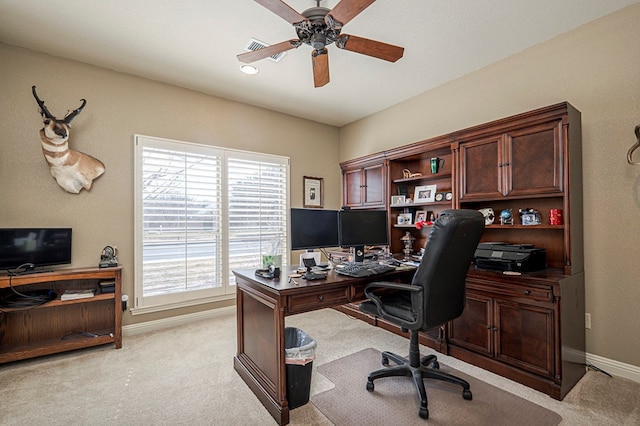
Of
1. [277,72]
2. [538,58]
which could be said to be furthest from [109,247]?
[538,58]

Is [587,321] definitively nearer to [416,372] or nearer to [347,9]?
[416,372]

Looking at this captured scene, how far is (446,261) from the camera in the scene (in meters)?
1.90

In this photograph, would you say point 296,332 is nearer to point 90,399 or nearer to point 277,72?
point 90,399

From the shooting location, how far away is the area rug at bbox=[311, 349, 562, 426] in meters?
1.85

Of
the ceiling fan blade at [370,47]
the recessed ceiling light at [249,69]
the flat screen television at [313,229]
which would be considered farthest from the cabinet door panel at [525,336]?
the recessed ceiling light at [249,69]

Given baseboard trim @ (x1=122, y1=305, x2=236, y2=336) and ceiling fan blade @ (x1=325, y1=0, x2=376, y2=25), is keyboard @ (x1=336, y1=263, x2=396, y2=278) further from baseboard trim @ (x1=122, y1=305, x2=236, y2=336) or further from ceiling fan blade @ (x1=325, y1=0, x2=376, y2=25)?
baseboard trim @ (x1=122, y1=305, x2=236, y2=336)

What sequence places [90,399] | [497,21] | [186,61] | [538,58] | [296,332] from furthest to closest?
[186,61], [538,58], [497,21], [296,332], [90,399]

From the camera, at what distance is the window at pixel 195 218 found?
132 inches

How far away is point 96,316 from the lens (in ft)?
10.1

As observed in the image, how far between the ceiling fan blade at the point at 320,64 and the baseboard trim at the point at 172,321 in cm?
299

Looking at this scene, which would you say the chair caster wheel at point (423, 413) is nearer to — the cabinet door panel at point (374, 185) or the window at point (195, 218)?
the window at point (195, 218)

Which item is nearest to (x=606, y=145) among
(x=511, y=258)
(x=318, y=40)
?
(x=511, y=258)

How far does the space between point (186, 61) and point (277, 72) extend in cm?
93

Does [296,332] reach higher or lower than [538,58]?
lower
